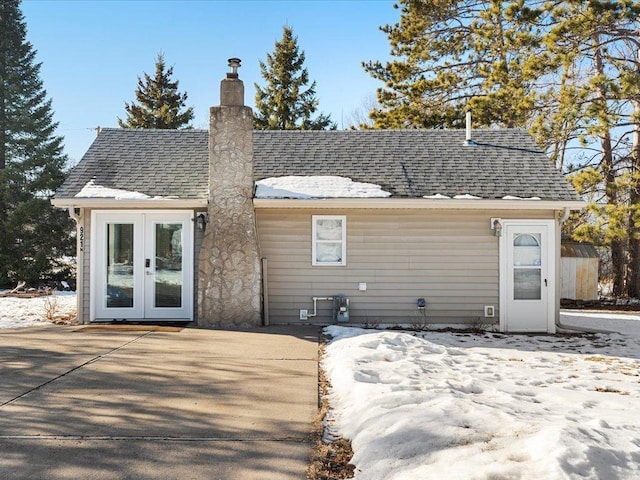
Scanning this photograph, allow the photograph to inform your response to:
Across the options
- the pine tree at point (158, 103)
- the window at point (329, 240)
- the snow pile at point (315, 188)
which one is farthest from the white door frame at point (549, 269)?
the pine tree at point (158, 103)

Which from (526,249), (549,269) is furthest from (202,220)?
(549,269)

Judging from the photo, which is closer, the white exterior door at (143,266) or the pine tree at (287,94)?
the white exterior door at (143,266)

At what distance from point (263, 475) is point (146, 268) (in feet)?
22.9

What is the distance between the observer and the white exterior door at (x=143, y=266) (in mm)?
9516

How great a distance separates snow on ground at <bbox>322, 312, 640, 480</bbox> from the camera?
10.00 ft

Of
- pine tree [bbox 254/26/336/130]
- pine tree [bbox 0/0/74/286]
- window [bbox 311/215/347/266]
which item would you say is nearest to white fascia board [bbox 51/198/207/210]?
window [bbox 311/215/347/266]

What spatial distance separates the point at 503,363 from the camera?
6.69m

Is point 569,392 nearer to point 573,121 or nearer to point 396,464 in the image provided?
point 396,464

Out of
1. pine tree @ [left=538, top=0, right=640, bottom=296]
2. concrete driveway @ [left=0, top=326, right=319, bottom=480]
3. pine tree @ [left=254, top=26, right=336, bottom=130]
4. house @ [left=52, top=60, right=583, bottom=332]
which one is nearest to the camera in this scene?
concrete driveway @ [left=0, top=326, right=319, bottom=480]

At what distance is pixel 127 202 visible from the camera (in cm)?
921

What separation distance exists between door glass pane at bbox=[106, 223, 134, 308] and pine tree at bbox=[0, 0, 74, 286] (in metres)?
10.8

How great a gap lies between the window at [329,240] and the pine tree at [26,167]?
43.5 feet

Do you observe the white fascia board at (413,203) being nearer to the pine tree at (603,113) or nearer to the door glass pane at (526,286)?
the door glass pane at (526,286)

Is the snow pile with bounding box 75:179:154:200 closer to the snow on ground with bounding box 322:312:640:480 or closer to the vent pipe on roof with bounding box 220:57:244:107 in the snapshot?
the vent pipe on roof with bounding box 220:57:244:107
